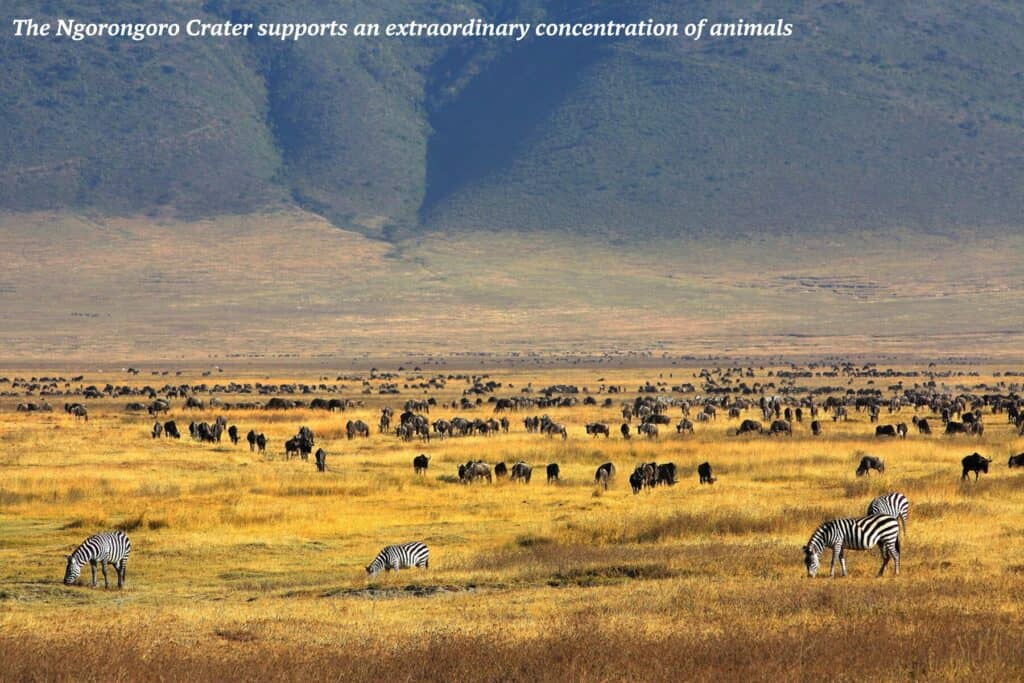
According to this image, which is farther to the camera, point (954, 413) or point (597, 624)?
point (954, 413)

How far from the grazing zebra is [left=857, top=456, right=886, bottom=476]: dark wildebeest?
45.3ft

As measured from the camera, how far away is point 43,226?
186 metres

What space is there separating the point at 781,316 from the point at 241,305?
5278 cm

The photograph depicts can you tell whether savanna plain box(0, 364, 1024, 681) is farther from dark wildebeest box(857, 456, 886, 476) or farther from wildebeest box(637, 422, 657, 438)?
wildebeest box(637, 422, 657, 438)

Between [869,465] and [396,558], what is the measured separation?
15.0 metres

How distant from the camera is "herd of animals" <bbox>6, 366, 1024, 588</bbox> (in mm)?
20078

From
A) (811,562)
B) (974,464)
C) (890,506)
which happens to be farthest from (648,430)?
(811,562)

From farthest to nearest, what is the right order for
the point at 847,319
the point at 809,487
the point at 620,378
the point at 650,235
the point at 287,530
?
the point at 650,235, the point at 847,319, the point at 620,378, the point at 809,487, the point at 287,530

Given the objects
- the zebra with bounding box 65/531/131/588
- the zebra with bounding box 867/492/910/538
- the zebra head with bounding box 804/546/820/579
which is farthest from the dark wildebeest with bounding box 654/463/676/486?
the zebra with bounding box 65/531/131/588

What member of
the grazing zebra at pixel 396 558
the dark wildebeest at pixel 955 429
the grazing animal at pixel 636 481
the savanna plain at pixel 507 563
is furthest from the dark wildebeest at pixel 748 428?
the grazing zebra at pixel 396 558

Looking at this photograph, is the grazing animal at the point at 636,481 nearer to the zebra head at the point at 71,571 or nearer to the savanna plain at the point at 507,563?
the savanna plain at the point at 507,563

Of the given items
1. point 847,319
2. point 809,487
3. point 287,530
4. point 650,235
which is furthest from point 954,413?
point 650,235

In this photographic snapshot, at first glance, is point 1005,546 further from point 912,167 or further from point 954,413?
point 912,167

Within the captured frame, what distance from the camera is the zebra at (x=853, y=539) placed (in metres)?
18.9
